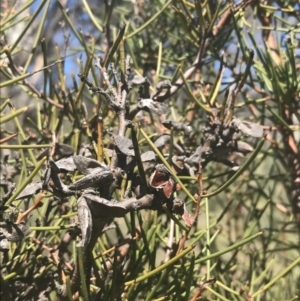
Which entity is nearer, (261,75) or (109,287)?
(109,287)

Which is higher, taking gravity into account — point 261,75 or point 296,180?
point 261,75

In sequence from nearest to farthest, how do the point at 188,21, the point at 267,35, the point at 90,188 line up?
the point at 90,188
the point at 188,21
the point at 267,35

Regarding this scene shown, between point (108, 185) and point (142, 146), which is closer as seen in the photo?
point (108, 185)

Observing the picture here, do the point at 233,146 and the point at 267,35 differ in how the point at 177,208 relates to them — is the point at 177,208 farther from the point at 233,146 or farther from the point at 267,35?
the point at 267,35

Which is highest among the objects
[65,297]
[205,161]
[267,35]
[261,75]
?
[267,35]

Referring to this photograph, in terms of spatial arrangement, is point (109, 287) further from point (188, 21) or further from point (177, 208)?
point (188, 21)

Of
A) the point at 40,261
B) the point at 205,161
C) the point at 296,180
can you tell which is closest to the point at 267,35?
the point at 296,180

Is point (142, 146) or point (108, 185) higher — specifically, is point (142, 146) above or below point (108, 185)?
above

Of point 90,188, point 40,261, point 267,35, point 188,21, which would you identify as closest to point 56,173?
point 90,188

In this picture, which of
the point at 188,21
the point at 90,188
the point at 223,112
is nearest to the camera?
the point at 90,188
